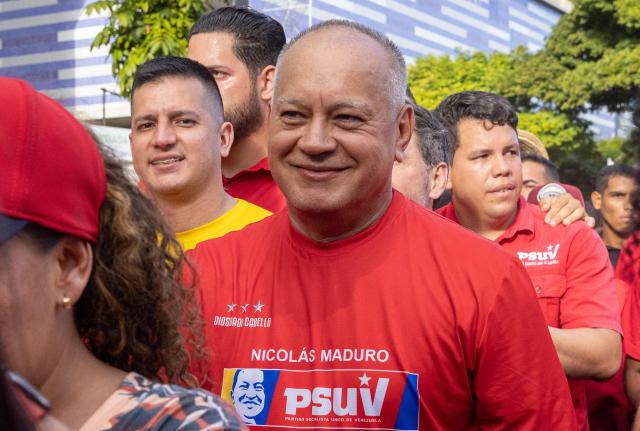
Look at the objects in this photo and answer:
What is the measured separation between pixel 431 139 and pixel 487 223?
41 centimetres

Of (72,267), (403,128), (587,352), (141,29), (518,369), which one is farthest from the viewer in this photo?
(141,29)

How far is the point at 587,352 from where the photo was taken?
3465 millimetres

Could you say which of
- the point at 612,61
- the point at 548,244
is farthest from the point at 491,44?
the point at 548,244

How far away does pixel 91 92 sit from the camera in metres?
38.8

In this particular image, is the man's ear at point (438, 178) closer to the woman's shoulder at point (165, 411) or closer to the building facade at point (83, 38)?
the woman's shoulder at point (165, 411)

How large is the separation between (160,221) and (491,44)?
160ft

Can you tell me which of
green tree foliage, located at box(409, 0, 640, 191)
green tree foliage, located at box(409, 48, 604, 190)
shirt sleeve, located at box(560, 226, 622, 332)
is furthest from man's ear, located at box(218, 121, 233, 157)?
green tree foliage, located at box(409, 48, 604, 190)

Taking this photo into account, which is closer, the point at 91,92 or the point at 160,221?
the point at 160,221

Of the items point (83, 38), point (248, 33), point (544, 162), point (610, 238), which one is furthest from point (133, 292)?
point (83, 38)

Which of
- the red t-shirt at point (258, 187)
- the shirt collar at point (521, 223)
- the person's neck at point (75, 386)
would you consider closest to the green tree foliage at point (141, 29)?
the red t-shirt at point (258, 187)

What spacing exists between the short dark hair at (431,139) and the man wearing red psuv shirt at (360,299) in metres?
1.41

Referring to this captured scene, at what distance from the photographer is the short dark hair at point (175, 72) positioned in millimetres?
3936

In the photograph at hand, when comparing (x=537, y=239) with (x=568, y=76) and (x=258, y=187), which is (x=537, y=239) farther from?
(x=568, y=76)

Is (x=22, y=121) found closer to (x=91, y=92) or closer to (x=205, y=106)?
(x=205, y=106)
